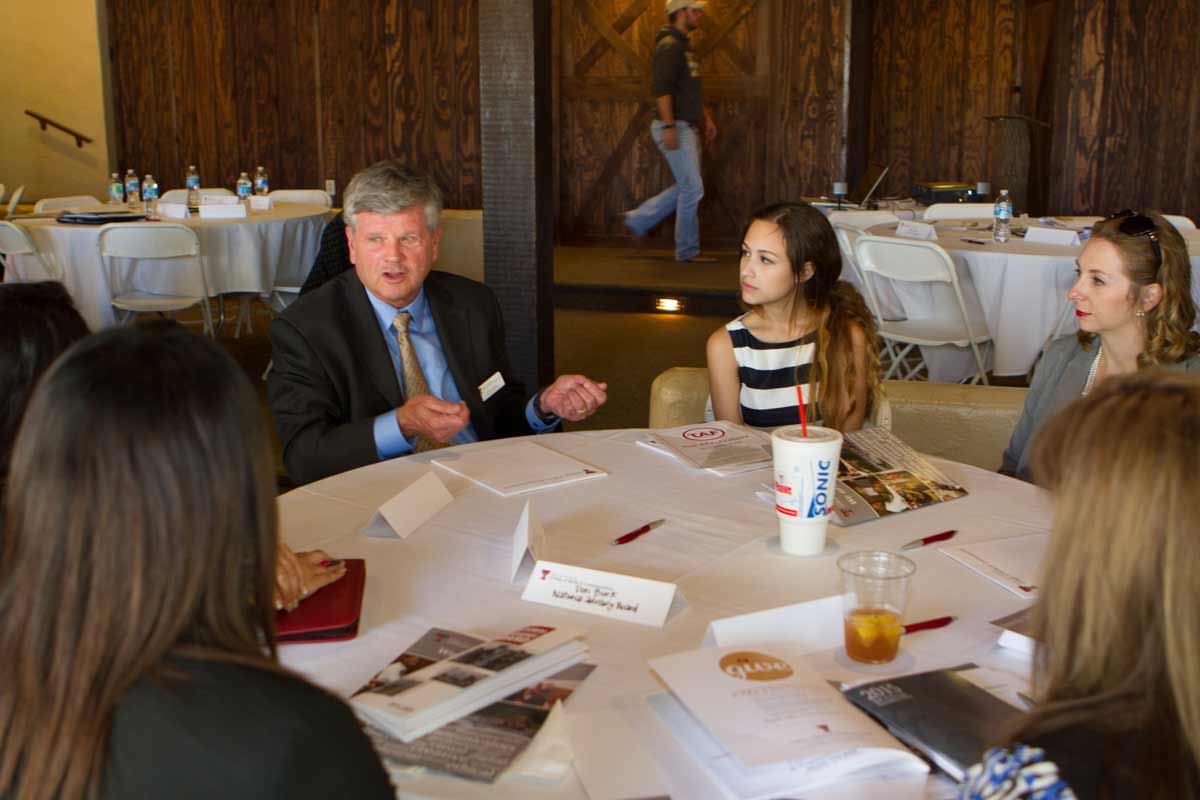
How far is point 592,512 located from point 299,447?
783 millimetres

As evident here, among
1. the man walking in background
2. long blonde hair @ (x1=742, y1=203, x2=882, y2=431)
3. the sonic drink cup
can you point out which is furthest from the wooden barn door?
the sonic drink cup

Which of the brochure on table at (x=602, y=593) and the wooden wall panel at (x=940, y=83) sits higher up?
the wooden wall panel at (x=940, y=83)

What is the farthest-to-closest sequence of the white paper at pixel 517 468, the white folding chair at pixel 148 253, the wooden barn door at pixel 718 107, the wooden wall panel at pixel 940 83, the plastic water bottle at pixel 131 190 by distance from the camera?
the wooden wall panel at pixel 940 83
the wooden barn door at pixel 718 107
the plastic water bottle at pixel 131 190
the white folding chair at pixel 148 253
the white paper at pixel 517 468

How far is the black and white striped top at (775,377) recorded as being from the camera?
3002 mm

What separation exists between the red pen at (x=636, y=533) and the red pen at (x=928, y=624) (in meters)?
0.48

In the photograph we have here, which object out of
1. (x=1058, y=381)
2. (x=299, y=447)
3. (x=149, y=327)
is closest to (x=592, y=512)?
(x=299, y=447)

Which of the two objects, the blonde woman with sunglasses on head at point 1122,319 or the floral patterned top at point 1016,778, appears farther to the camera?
the blonde woman with sunglasses on head at point 1122,319

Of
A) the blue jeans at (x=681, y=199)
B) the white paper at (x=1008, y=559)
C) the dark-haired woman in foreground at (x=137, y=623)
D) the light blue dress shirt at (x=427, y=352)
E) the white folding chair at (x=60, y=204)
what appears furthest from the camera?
the blue jeans at (x=681, y=199)

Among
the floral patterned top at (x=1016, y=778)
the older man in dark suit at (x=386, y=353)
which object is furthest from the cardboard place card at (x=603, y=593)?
the older man in dark suit at (x=386, y=353)

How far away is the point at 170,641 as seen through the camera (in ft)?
2.88

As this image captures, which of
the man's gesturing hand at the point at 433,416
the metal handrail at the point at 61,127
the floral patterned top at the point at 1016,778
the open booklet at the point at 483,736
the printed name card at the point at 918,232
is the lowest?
the open booklet at the point at 483,736

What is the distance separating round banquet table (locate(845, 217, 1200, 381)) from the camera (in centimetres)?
→ 482

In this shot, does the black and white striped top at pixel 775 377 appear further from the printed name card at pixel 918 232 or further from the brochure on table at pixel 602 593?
the printed name card at pixel 918 232

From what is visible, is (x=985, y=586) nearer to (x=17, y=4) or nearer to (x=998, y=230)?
(x=998, y=230)
